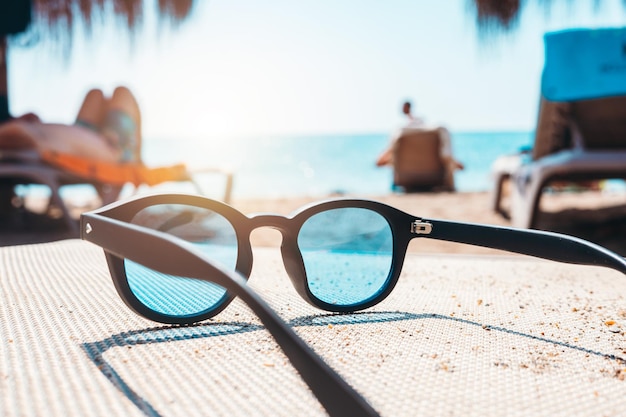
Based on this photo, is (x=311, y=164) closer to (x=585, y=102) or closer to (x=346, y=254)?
(x=585, y=102)

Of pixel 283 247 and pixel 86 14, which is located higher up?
pixel 86 14

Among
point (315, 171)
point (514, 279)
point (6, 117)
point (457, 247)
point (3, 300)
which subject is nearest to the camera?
point (3, 300)

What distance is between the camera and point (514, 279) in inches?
41.6

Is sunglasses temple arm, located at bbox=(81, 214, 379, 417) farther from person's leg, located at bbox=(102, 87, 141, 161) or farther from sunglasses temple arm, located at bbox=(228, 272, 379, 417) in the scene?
person's leg, located at bbox=(102, 87, 141, 161)

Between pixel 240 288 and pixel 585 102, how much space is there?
106 inches

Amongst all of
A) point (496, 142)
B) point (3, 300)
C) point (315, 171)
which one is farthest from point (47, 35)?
point (496, 142)

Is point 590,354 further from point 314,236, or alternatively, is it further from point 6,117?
point 6,117

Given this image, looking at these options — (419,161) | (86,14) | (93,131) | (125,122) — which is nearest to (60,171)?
(93,131)

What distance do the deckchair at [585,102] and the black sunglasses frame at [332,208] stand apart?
188 cm

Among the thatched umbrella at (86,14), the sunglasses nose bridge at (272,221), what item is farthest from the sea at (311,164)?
the sunglasses nose bridge at (272,221)

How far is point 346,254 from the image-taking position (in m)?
0.96

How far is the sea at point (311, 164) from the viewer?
16844mm

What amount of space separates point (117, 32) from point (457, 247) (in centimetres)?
355

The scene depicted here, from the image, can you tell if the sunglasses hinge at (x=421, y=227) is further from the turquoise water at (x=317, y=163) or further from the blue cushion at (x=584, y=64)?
the turquoise water at (x=317, y=163)
